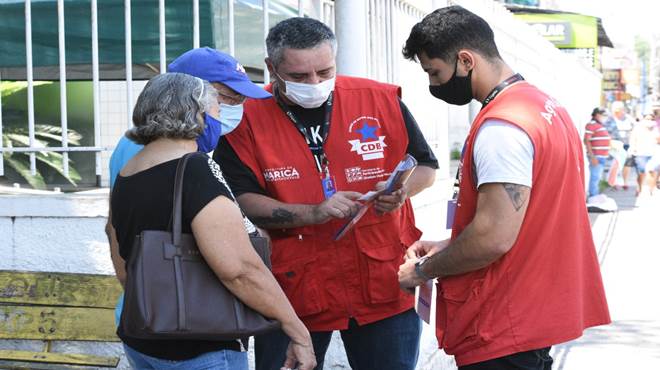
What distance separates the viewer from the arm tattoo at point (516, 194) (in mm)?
3010

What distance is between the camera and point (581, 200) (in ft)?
10.6

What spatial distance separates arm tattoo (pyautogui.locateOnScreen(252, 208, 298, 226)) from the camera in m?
3.72

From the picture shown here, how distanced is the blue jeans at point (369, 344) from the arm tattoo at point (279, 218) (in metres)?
0.43

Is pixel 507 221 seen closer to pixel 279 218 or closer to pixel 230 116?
pixel 279 218

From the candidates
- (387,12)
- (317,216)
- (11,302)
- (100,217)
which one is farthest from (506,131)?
(387,12)

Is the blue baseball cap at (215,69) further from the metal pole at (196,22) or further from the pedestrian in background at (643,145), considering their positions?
the pedestrian in background at (643,145)

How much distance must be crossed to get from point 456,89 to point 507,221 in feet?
1.69

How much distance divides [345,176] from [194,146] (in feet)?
2.87

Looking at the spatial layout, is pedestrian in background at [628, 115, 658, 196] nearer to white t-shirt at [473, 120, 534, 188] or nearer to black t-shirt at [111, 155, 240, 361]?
white t-shirt at [473, 120, 534, 188]

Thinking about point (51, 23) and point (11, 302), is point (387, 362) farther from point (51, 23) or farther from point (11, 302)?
point (51, 23)

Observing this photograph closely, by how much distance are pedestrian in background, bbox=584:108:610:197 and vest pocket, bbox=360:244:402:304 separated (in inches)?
547

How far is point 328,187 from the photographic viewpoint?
12.5ft

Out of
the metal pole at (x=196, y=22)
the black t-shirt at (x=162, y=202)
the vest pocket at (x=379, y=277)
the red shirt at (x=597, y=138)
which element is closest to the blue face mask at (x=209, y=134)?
the black t-shirt at (x=162, y=202)

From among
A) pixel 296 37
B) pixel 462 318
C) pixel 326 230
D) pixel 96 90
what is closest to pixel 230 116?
pixel 296 37
